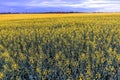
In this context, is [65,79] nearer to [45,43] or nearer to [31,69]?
[31,69]

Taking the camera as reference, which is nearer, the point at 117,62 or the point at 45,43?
the point at 117,62

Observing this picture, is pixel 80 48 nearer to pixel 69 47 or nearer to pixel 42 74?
pixel 69 47

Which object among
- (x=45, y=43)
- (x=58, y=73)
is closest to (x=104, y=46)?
(x=45, y=43)

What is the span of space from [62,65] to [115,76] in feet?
4.91

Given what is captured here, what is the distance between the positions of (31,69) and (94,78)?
6.86ft

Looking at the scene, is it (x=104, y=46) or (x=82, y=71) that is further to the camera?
(x=104, y=46)

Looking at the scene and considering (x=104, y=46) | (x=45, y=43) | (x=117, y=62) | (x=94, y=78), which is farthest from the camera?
(x=45, y=43)

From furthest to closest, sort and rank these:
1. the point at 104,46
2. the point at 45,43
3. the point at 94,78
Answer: the point at 45,43, the point at 104,46, the point at 94,78

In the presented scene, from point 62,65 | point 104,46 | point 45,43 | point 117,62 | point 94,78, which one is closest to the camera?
point 94,78

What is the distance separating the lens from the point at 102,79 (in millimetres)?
8242

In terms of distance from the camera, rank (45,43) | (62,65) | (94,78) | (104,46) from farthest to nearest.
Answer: (45,43)
(104,46)
(62,65)
(94,78)

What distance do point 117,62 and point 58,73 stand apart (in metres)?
1.90

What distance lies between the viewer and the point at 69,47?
12.0m

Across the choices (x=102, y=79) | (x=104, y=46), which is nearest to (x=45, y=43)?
(x=104, y=46)
